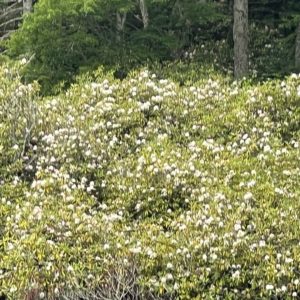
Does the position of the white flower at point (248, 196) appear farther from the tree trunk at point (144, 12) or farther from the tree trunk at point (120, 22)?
the tree trunk at point (144, 12)

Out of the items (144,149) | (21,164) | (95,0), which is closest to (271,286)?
(144,149)

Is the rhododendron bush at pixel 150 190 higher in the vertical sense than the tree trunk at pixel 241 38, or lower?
higher

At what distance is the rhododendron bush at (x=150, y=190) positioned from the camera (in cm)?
769

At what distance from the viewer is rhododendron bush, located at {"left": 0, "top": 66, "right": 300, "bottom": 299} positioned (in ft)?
25.2

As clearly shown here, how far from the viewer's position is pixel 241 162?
368 inches

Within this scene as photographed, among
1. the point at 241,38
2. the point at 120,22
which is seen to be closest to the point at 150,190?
the point at 241,38

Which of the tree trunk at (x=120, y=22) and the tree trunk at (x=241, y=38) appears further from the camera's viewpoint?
the tree trunk at (x=120, y=22)

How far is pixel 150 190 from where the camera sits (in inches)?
356

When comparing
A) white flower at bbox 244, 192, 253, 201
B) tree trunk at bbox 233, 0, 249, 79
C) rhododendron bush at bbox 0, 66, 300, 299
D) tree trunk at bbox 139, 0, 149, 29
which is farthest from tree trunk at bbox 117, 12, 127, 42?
white flower at bbox 244, 192, 253, 201

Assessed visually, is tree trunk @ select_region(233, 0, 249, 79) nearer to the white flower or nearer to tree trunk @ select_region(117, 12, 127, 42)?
tree trunk @ select_region(117, 12, 127, 42)

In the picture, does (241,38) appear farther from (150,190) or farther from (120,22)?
(150,190)

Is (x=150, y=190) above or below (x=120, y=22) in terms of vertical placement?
above

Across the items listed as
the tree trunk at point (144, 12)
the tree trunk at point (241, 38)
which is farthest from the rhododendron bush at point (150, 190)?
the tree trunk at point (144, 12)

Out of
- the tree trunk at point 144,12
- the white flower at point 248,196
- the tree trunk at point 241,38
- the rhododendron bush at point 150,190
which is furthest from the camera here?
the tree trunk at point 144,12
